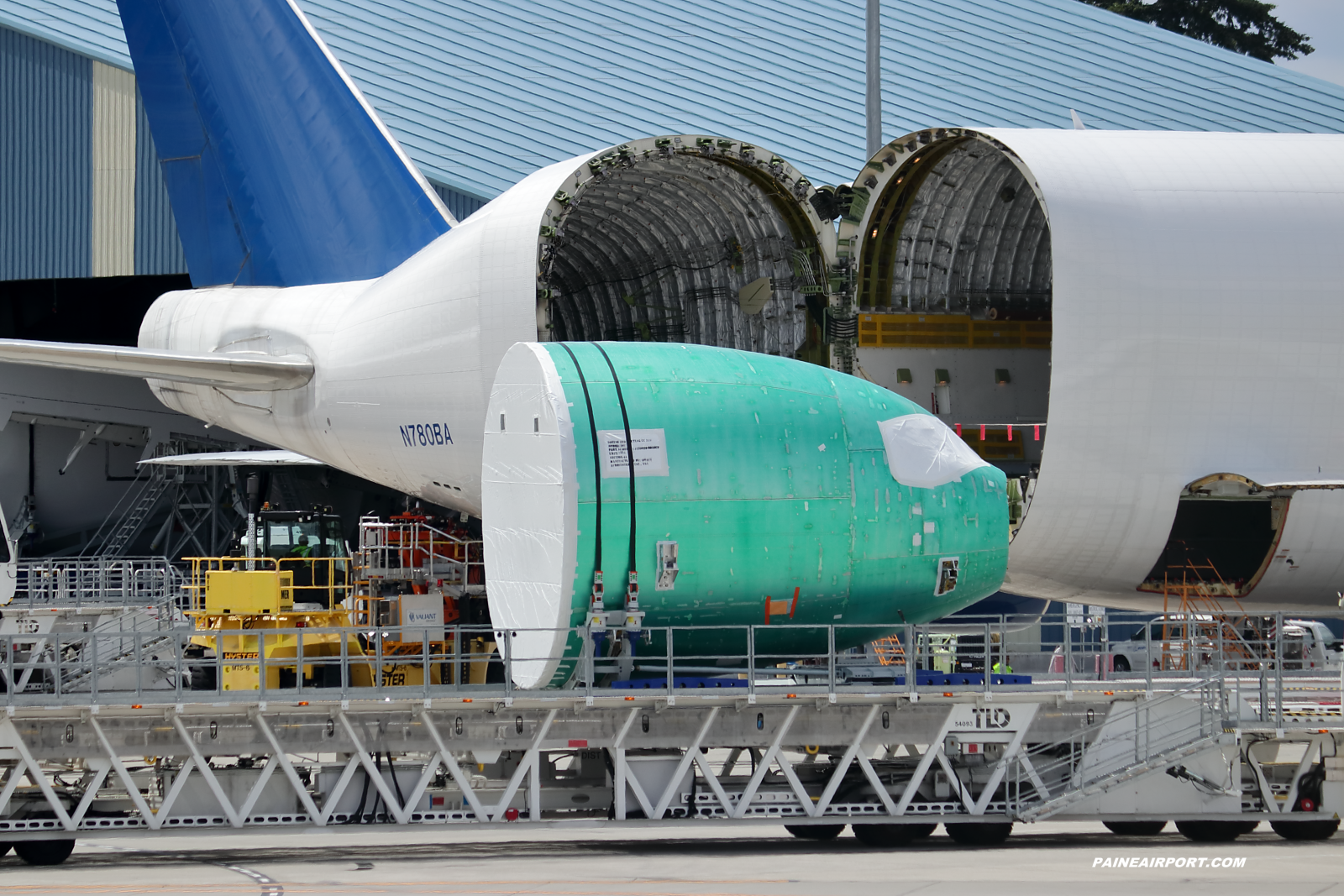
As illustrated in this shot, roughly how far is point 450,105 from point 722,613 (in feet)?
99.6

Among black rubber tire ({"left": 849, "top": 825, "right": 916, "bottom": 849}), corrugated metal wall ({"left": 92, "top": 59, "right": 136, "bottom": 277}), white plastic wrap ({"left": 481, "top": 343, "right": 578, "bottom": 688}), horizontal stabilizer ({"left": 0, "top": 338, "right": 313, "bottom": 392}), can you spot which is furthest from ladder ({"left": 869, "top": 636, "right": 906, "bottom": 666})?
corrugated metal wall ({"left": 92, "top": 59, "right": 136, "bottom": 277})

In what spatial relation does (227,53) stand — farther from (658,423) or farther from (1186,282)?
(1186,282)

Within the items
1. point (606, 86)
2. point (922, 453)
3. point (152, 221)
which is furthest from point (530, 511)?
point (606, 86)

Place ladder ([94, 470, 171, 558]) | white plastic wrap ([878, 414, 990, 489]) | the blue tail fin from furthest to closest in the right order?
ladder ([94, 470, 171, 558])
the blue tail fin
white plastic wrap ([878, 414, 990, 489])

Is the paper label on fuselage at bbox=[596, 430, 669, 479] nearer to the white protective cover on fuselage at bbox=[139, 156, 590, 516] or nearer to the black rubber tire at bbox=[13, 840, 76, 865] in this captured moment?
the white protective cover on fuselage at bbox=[139, 156, 590, 516]

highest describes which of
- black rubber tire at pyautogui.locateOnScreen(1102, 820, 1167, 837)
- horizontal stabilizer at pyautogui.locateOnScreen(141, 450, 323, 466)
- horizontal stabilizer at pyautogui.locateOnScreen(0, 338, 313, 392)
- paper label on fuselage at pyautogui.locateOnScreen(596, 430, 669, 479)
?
horizontal stabilizer at pyautogui.locateOnScreen(0, 338, 313, 392)

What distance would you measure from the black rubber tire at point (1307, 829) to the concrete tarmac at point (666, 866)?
23cm

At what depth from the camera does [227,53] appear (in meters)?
28.0

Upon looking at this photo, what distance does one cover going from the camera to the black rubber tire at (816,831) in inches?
768

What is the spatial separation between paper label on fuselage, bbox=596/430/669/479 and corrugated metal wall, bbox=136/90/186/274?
98.0 ft

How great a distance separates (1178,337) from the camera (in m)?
20.5

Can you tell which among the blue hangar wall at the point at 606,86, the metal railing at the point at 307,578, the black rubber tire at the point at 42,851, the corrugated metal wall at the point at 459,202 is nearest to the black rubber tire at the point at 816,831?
the black rubber tire at the point at 42,851

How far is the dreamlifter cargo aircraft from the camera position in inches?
742

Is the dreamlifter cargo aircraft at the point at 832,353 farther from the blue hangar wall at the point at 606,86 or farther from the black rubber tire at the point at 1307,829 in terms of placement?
the blue hangar wall at the point at 606,86
